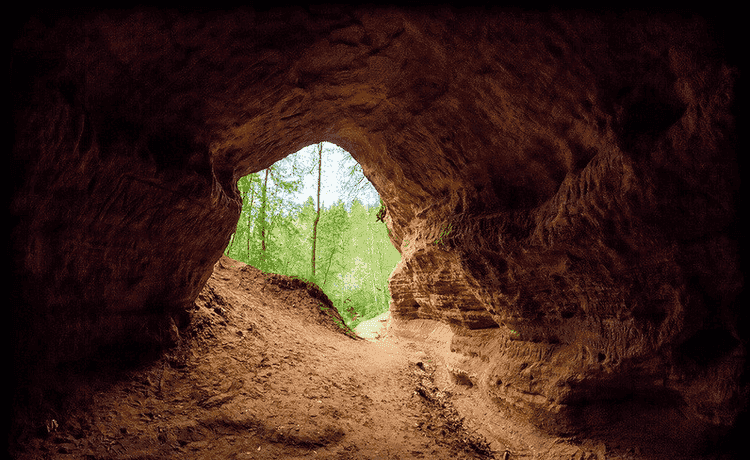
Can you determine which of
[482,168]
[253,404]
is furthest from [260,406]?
[482,168]

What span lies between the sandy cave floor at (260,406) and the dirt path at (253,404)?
14mm

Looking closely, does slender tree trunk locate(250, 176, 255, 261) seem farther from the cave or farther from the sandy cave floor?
the cave

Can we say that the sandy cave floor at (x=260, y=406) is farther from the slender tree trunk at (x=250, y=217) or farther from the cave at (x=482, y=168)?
the slender tree trunk at (x=250, y=217)

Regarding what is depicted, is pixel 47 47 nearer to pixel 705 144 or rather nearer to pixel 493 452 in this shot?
pixel 705 144

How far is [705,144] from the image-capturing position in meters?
2.25

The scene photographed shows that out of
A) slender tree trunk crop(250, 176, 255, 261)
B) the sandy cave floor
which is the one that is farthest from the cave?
slender tree trunk crop(250, 176, 255, 261)

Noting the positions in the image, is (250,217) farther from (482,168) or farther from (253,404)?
(482,168)

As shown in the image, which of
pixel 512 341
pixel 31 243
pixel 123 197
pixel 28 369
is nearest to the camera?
pixel 31 243

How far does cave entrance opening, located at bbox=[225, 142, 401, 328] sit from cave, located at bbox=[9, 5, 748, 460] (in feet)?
14.4

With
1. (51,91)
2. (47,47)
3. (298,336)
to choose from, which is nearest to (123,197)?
(51,91)

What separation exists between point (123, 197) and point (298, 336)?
4.46 metres

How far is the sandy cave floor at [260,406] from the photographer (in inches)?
122

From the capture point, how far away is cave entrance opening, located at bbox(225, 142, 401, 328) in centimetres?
936

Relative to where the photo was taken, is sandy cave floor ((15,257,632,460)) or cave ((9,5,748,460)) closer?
cave ((9,5,748,460))
